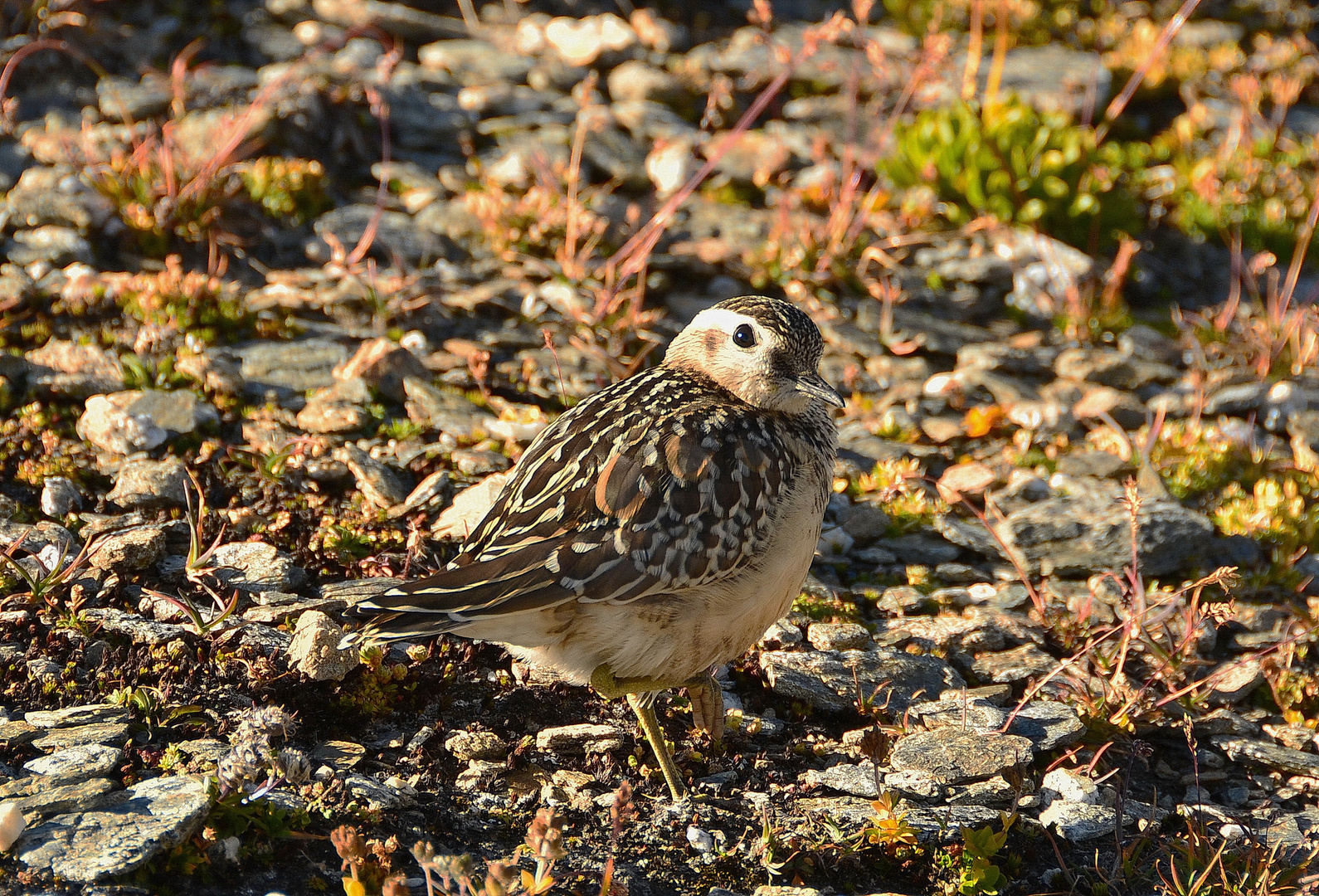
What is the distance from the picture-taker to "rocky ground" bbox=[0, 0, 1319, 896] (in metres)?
5.19

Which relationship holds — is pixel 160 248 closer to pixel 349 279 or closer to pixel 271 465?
pixel 349 279

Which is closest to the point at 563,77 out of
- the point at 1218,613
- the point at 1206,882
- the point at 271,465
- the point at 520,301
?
the point at 520,301

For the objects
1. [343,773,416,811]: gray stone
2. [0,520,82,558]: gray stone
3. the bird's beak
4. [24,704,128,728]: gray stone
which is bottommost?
[343,773,416,811]: gray stone

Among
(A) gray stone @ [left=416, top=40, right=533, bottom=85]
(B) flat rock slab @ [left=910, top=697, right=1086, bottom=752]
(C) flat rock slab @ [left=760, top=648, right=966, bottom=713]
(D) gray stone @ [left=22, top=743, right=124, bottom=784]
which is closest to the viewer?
(D) gray stone @ [left=22, top=743, right=124, bottom=784]

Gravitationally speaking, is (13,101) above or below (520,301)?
above

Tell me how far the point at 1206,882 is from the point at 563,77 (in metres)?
9.69

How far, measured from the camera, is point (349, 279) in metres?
9.24

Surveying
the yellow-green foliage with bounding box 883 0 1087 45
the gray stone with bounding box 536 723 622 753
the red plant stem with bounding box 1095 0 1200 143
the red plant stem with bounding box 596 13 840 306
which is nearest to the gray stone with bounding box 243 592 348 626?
the gray stone with bounding box 536 723 622 753

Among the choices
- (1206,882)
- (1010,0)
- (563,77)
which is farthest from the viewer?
(1010,0)

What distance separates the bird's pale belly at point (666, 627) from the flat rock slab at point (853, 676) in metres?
0.70

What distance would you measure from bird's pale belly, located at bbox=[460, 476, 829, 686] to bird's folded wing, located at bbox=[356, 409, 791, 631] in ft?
0.31

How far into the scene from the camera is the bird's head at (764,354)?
625cm

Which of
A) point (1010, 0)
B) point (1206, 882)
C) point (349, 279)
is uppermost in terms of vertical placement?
point (1010, 0)

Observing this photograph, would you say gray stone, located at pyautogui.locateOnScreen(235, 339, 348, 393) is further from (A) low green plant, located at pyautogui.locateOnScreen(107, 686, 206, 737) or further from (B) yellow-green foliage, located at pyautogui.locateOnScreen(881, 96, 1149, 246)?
(B) yellow-green foliage, located at pyautogui.locateOnScreen(881, 96, 1149, 246)
